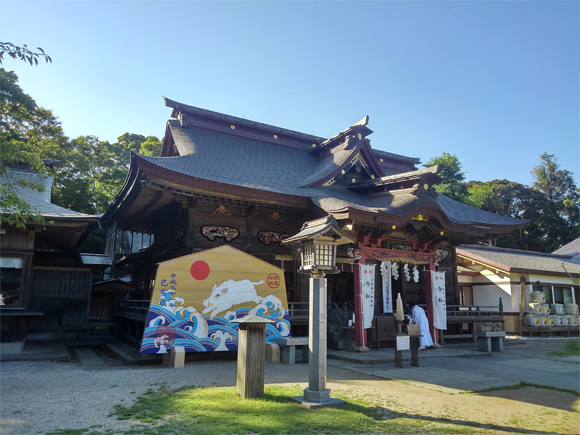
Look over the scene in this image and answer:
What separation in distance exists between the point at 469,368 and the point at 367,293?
349 centimetres

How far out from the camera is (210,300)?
32.9ft

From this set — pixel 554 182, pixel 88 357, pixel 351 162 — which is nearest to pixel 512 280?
pixel 351 162

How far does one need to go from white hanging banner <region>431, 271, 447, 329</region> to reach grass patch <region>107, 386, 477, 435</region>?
8406 millimetres

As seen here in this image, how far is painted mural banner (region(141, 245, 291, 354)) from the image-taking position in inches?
371

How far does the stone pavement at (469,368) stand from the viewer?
838cm

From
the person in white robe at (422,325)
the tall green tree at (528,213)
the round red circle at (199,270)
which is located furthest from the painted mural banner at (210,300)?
the tall green tree at (528,213)

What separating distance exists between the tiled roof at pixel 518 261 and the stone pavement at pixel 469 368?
26.0 feet

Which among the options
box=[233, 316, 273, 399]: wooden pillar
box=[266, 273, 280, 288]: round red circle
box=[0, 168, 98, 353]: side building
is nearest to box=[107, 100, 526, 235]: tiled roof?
box=[0, 168, 98, 353]: side building

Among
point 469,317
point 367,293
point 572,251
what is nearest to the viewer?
point 367,293

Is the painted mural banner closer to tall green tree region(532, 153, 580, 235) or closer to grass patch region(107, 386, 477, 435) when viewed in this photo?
grass patch region(107, 386, 477, 435)

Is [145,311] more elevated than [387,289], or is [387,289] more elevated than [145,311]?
[387,289]

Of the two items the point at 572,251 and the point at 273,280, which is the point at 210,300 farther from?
the point at 572,251

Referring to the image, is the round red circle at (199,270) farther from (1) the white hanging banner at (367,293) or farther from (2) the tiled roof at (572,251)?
(2) the tiled roof at (572,251)

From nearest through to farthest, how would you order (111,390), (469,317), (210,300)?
(111,390) → (210,300) → (469,317)
